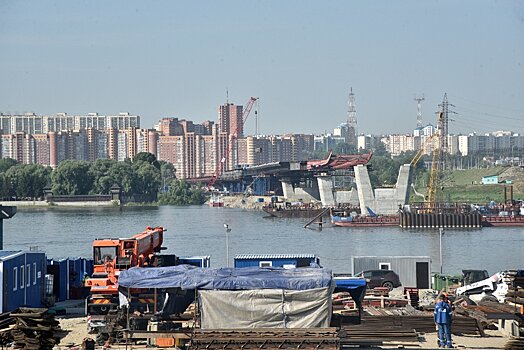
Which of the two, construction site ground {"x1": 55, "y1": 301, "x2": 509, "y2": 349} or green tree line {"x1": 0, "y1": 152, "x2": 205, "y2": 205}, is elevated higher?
green tree line {"x1": 0, "y1": 152, "x2": 205, "y2": 205}

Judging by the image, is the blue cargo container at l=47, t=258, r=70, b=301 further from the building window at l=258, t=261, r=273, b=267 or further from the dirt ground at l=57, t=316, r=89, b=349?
the building window at l=258, t=261, r=273, b=267

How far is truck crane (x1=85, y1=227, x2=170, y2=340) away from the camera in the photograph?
9641 millimetres

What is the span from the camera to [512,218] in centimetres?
4197

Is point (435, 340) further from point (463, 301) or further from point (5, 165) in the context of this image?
point (5, 165)

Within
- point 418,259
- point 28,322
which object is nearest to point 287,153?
point 418,259

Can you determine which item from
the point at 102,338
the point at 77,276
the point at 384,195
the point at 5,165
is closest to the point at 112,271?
the point at 102,338

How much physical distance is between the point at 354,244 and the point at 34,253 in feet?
61.2

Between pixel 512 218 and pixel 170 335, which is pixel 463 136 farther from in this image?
pixel 170 335

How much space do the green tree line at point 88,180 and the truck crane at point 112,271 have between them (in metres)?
45.0

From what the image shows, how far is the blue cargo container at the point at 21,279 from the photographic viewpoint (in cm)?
1071

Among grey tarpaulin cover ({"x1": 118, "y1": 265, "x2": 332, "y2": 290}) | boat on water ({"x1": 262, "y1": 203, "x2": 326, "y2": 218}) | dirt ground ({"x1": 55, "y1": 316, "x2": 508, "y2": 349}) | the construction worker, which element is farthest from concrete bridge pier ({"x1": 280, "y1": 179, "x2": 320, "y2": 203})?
the construction worker

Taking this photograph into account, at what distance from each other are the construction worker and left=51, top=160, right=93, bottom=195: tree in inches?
1944

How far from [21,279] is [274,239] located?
20034mm

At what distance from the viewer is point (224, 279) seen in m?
9.09
